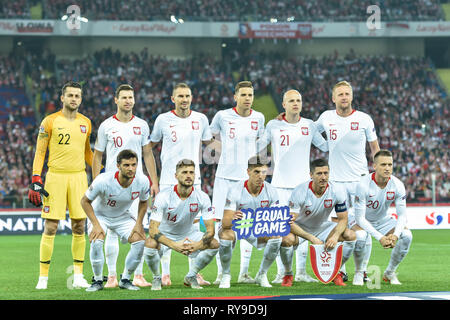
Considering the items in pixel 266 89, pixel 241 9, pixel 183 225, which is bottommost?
pixel 183 225

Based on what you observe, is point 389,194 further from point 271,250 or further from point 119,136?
point 119,136

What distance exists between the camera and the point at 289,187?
8836mm

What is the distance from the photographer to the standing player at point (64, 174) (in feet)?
26.6

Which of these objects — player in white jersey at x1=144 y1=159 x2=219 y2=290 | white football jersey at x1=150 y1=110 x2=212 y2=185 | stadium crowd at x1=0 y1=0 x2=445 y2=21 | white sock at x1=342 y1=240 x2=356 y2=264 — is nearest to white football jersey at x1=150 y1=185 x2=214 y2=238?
player in white jersey at x1=144 y1=159 x2=219 y2=290

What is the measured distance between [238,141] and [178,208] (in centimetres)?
145

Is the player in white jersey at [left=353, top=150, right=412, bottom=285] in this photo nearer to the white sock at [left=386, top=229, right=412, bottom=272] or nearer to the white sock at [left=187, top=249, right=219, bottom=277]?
the white sock at [left=386, top=229, right=412, bottom=272]

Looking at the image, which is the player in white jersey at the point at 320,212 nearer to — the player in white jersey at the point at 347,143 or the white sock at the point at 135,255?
the player in white jersey at the point at 347,143

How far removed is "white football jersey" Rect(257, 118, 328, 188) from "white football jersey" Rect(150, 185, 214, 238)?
1.37 metres

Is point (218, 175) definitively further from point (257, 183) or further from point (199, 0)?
point (199, 0)

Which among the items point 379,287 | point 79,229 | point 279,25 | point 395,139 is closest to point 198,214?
point 79,229

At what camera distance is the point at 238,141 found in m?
8.88

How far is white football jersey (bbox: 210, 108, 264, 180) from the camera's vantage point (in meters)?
8.86

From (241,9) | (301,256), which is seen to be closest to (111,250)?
(301,256)

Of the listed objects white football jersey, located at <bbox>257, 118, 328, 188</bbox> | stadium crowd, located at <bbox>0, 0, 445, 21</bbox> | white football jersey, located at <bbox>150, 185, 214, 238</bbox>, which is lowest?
white football jersey, located at <bbox>150, 185, 214, 238</bbox>
